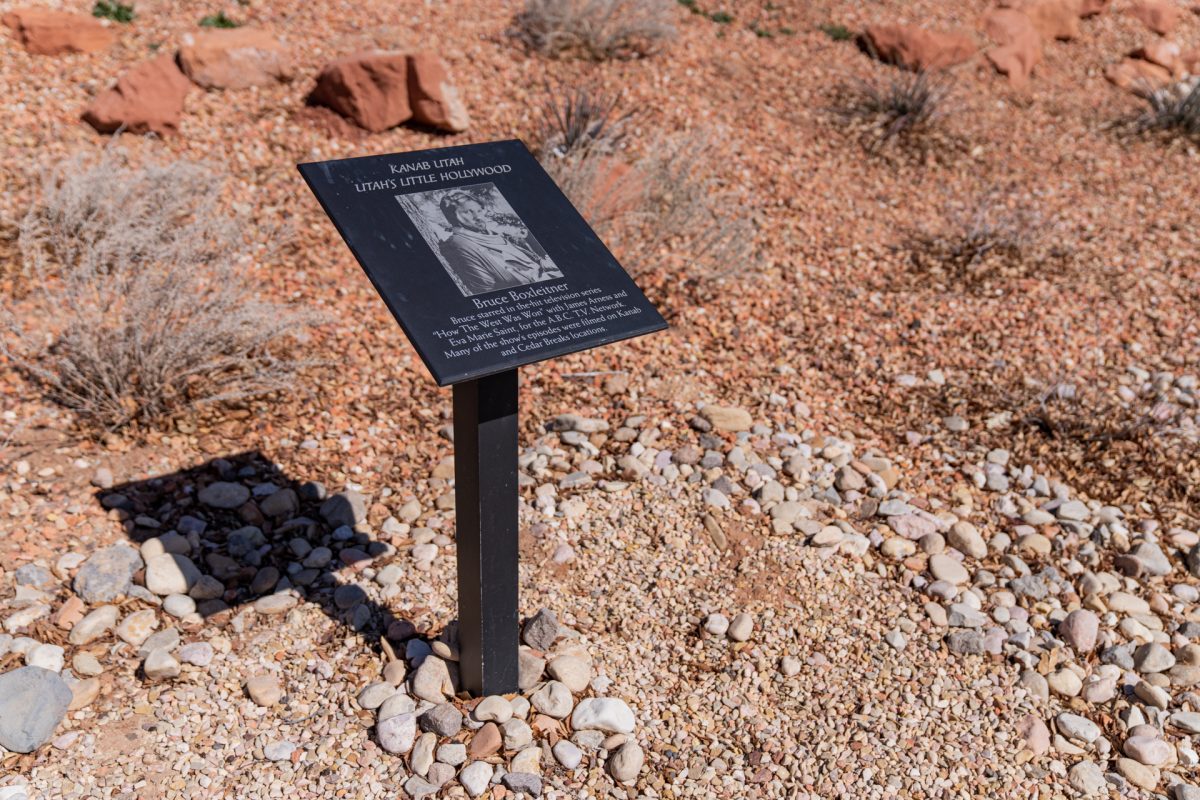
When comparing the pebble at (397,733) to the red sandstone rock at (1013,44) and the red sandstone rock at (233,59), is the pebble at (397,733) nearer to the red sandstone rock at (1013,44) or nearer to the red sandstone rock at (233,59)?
the red sandstone rock at (233,59)

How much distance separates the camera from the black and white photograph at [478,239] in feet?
7.73

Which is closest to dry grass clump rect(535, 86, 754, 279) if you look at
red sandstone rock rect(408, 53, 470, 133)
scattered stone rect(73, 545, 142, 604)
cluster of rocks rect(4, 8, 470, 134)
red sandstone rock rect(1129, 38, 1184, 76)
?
red sandstone rock rect(408, 53, 470, 133)

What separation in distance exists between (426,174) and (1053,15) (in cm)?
727

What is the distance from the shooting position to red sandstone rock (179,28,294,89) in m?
5.52

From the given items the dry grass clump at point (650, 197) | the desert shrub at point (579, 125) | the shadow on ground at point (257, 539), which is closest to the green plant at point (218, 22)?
the desert shrub at point (579, 125)

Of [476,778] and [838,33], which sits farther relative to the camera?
[838,33]

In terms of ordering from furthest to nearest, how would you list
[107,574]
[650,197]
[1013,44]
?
[1013,44] → [650,197] → [107,574]

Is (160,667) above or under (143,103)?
under

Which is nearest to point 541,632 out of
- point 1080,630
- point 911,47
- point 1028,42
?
point 1080,630

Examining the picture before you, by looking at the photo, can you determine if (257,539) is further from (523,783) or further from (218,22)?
(218,22)

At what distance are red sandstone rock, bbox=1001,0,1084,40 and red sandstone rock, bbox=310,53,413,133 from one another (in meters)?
5.13

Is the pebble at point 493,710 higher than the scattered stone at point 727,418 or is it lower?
higher

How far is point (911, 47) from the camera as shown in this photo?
7.02 m

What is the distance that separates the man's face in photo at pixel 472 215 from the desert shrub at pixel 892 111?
420 cm
